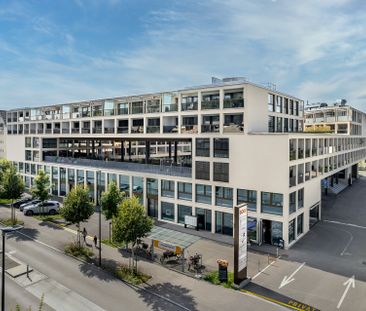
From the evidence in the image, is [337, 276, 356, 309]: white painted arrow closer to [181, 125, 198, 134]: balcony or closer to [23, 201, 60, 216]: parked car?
[181, 125, 198, 134]: balcony

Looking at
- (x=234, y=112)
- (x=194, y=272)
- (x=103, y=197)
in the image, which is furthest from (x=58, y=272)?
(x=234, y=112)

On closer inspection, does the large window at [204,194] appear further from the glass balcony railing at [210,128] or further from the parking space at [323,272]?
the parking space at [323,272]

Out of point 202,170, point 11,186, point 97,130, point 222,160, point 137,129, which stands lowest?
point 11,186

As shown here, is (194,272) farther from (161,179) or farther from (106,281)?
(161,179)

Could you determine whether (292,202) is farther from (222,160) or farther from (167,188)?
(167,188)

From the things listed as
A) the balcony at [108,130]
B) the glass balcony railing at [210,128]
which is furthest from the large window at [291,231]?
the balcony at [108,130]

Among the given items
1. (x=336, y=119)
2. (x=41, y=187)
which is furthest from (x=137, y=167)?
(x=336, y=119)
